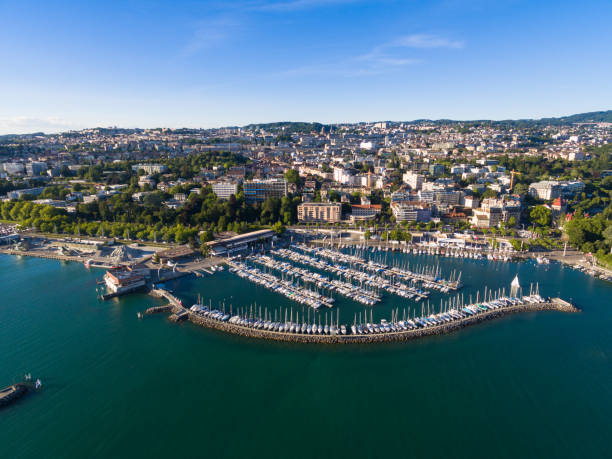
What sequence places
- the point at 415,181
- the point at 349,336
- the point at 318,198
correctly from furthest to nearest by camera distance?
the point at 415,181
the point at 318,198
the point at 349,336

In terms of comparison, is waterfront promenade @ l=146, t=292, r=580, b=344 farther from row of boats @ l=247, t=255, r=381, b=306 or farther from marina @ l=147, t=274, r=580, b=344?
row of boats @ l=247, t=255, r=381, b=306

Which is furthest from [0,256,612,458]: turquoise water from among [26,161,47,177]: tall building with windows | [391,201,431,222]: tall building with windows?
[26,161,47,177]: tall building with windows

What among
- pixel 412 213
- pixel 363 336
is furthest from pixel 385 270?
pixel 412 213

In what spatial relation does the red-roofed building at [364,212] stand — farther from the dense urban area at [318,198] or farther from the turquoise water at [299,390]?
the turquoise water at [299,390]

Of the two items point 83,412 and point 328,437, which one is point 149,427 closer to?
point 83,412

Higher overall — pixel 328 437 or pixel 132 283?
pixel 132 283

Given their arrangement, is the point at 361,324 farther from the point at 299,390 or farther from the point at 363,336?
the point at 299,390

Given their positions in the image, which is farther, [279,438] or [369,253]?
[369,253]

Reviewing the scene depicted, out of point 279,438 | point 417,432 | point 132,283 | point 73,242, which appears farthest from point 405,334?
point 73,242
